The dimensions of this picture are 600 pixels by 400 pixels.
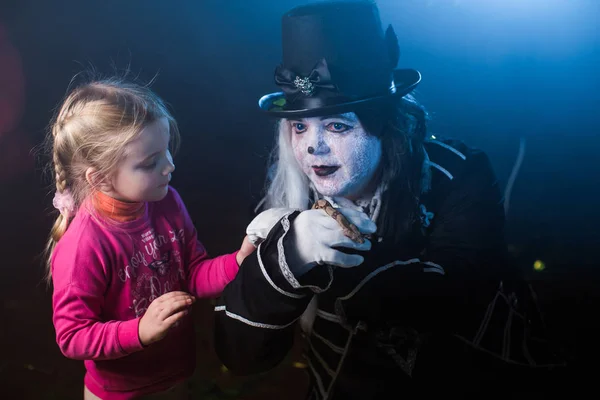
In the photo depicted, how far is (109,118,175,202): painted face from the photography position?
2.74 ft

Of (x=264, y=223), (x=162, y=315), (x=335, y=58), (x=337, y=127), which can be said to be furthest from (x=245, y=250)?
(x=335, y=58)

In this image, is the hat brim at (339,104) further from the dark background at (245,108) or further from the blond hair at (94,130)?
the blond hair at (94,130)

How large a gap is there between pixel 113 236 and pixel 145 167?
0.14m

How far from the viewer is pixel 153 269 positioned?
904 mm

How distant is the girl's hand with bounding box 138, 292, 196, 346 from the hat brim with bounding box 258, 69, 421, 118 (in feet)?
1.28

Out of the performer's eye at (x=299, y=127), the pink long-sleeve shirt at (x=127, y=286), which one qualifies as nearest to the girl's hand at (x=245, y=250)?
the pink long-sleeve shirt at (x=127, y=286)

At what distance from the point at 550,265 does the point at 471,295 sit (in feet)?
1.10

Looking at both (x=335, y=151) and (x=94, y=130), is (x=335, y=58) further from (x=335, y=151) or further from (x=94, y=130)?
(x=94, y=130)

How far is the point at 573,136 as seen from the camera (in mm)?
1101

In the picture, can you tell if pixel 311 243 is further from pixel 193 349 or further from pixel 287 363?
pixel 287 363

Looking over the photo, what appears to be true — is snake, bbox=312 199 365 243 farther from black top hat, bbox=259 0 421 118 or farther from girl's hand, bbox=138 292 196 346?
girl's hand, bbox=138 292 196 346

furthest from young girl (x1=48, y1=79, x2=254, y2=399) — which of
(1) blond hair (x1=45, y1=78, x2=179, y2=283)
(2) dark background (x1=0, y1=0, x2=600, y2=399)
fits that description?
(2) dark background (x1=0, y1=0, x2=600, y2=399)

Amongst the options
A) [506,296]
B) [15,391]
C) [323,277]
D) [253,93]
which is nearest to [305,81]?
[253,93]

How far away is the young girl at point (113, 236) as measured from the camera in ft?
2.69
